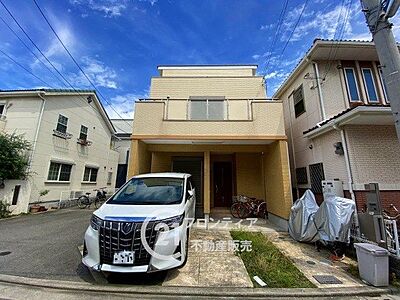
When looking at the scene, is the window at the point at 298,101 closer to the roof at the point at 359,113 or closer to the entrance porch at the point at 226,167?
the entrance porch at the point at 226,167

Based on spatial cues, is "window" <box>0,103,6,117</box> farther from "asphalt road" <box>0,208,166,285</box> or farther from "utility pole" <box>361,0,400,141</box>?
"utility pole" <box>361,0,400,141</box>

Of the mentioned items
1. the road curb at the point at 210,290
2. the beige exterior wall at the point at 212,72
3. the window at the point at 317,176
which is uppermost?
the beige exterior wall at the point at 212,72

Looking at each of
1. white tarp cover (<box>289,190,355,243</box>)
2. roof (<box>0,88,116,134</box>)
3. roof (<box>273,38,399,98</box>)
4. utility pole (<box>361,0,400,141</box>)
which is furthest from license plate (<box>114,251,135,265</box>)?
roof (<box>0,88,116,134</box>)

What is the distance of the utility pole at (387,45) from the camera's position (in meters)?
3.40

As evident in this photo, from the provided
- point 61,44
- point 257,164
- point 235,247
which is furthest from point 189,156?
point 61,44

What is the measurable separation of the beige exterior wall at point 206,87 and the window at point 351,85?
3258 millimetres

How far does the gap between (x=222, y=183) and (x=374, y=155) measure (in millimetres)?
6104

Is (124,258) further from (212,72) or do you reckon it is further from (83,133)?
(83,133)

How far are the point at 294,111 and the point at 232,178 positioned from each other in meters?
4.46

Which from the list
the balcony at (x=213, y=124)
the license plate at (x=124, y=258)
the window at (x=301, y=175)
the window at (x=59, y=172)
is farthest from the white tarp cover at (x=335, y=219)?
the window at (x=59, y=172)

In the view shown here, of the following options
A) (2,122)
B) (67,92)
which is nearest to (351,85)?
(67,92)

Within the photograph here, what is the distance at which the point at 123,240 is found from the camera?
3.18m

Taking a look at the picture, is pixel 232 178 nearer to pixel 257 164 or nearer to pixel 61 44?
pixel 257 164

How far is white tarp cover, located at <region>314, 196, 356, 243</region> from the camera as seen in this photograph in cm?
455
